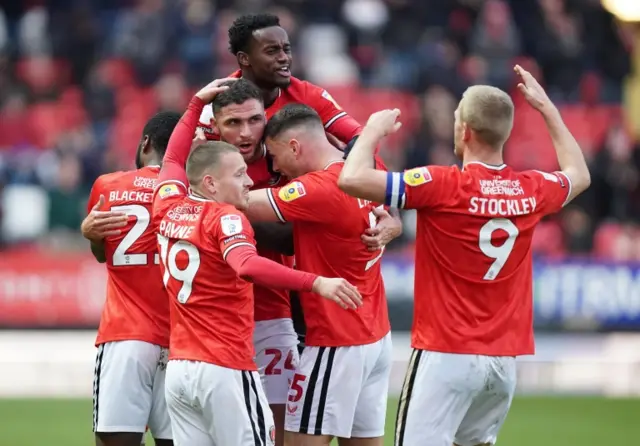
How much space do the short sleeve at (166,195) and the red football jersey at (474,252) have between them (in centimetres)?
127

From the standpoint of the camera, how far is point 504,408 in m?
6.80

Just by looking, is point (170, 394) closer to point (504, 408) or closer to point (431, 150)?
point (504, 408)

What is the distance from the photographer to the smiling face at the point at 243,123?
725 cm

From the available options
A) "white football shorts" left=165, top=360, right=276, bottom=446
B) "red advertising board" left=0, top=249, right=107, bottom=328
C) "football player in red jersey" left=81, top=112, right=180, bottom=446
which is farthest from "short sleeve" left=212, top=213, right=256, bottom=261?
"red advertising board" left=0, top=249, right=107, bottom=328

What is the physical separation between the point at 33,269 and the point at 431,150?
18.4ft

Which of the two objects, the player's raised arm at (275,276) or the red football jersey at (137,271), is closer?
the player's raised arm at (275,276)

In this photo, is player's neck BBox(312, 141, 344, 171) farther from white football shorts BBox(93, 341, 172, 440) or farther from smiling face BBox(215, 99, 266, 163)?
white football shorts BBox(93, 341, 172, 440)

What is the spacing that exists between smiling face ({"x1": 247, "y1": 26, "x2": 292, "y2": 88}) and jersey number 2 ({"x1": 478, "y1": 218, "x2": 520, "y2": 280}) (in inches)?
70.6

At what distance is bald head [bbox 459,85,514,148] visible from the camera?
661 centimetres

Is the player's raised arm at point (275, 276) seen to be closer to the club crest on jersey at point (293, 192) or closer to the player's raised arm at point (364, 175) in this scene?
the player's raised arm at point (364, 175)

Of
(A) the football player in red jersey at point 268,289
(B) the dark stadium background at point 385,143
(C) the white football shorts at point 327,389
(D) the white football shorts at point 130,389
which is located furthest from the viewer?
(B) the dark stadium background at point 385,143

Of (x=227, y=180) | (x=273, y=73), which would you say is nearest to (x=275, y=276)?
(x=227, y=180)

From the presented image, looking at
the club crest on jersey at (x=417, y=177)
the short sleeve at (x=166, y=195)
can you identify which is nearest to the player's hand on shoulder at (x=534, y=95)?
the club crest on jersey at (x=417, y=177)

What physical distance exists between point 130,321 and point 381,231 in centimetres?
158
